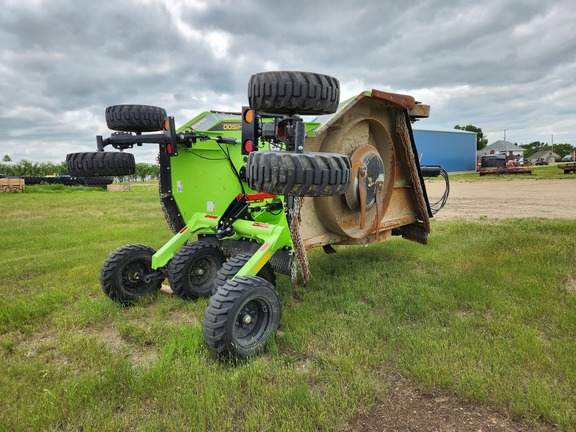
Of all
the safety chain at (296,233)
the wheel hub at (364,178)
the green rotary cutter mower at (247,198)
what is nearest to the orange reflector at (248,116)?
the green rotary cutter mower at (247,198)

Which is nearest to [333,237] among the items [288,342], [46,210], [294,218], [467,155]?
[294,218]

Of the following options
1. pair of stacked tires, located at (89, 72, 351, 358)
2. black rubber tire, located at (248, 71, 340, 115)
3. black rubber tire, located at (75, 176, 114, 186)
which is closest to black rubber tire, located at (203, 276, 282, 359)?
pair of stacked tires, located at (89, 72, 351, 358)

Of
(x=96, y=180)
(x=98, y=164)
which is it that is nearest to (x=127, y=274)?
(x=98, y=164)

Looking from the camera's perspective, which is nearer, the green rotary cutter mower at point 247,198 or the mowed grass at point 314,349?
the mowed grass at point 314,349

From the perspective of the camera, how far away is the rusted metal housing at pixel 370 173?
443 cm

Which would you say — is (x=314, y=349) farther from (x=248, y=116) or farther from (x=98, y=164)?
(x=98, y=164)

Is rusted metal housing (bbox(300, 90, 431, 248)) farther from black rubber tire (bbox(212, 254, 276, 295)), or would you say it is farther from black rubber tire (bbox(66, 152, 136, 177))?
black rubber tire (bbox(66, 152, 136, 177))

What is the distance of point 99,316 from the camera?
409 centimetres

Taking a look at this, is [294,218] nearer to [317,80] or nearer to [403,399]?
[317,80]

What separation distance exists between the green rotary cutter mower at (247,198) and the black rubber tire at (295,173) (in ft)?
1.78

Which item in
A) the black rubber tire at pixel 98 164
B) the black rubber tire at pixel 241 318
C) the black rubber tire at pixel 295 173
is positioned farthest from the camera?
the black rubber tire at pixel 98 164

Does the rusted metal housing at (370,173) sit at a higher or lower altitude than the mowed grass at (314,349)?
higher

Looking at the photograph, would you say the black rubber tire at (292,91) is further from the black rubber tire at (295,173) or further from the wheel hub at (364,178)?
the wheel hub at (364,178)

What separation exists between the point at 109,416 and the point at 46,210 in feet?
47.9
